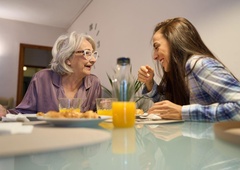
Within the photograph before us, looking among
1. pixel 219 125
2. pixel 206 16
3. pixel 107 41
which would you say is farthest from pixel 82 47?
pixel 107 41

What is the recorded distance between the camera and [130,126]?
2.44ft

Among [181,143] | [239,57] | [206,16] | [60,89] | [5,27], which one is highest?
[5,27]

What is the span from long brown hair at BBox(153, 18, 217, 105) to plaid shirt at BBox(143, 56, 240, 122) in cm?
13

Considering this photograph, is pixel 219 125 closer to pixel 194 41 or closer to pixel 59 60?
pixel 194 41

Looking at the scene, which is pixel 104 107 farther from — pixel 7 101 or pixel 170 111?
pixel 7 101

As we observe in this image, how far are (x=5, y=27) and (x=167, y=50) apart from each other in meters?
5.46

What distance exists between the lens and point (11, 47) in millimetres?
5758

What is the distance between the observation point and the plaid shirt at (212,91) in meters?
0.98

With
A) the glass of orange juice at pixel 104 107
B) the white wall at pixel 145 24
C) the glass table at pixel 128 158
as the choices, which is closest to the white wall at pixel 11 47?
the white wall at pixel 145 24

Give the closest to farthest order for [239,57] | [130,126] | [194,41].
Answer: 1. [130,126]
2. [194,41]
3. [239,57]

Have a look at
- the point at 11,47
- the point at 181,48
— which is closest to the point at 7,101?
the point at 11,47

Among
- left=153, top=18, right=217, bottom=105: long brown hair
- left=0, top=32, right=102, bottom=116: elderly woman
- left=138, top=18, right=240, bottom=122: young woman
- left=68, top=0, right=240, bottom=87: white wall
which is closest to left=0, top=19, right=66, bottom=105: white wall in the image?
left=68, top=0, right=240, bottom=87: white wall

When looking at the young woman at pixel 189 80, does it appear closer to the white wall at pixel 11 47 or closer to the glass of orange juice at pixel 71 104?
the glass of orange juice at pixel 71 104

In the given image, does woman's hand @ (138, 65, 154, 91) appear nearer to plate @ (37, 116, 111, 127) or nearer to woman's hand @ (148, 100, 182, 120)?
woman's hand @ (148, 100, 182, 120)
